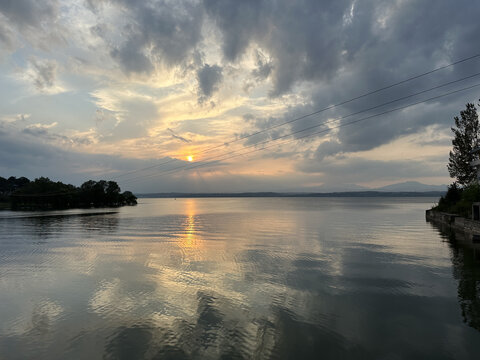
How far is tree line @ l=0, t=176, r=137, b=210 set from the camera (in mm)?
140750

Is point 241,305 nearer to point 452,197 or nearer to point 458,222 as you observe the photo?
point 458,222

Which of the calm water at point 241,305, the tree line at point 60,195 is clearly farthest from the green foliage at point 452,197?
the tree line at point 60,195

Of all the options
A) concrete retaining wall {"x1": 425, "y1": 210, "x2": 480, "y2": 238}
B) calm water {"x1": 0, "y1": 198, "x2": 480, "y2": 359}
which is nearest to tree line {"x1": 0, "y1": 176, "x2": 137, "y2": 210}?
calm water {"x1": 0, "y1": 198, "x2": 480, "y2": 359}

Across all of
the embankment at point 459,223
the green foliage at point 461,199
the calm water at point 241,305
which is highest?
the green foliage at point 461,199

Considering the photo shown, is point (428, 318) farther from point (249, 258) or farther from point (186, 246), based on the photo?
point (186, 246)

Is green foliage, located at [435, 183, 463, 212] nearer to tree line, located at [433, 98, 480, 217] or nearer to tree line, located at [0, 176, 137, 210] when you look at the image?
tree line, located at [433, 98, 480, 217]

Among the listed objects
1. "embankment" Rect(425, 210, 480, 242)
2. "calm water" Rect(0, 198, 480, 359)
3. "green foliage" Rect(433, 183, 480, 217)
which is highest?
"green foliage" Rect(433, 183, 480, 217)

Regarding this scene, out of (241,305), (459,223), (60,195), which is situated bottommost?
(241,305)

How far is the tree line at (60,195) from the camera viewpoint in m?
141

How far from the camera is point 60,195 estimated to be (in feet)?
465

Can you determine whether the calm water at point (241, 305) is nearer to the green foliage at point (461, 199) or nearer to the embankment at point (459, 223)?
the embankment at point (459, 223)

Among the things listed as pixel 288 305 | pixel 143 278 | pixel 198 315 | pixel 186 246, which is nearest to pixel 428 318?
pixel 288 305

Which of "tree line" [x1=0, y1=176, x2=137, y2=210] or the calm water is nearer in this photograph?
the calm water

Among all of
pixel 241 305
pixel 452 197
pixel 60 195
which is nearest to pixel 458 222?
pixel 452 197
